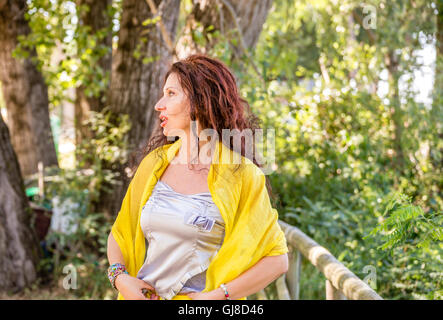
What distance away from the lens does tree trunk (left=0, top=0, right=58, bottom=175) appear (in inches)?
273

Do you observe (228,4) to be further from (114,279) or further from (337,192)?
(114,279)

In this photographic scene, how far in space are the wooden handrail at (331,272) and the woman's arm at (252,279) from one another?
0.72 metres

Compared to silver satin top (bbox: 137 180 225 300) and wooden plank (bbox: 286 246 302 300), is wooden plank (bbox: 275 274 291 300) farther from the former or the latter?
silver satin top (bbox: 137 180 225 300)

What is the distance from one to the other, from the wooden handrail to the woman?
0.80 meters

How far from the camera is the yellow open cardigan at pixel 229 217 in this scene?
158 cm

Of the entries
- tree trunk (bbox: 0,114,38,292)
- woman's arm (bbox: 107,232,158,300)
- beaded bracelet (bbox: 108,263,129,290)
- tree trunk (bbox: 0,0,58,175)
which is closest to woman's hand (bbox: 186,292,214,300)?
woman's arm (bbox: 107,232,158,300)

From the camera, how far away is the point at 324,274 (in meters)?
2.83

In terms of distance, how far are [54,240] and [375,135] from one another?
12.3 ft

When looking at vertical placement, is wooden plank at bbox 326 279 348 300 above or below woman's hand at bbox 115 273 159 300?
below

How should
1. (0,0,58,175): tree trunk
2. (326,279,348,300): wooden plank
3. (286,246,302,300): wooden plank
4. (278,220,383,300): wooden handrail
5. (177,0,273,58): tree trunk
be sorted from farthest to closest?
(0,0,58,175): tree trunk < (177,0,273,58): tree trunk < (286,246,302,300): wooden plank < (326,279,348,300): wooden plank < (278,220,383,300): wooden handrail

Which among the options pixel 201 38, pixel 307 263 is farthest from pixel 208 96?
pixel 307 263

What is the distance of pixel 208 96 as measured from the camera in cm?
172

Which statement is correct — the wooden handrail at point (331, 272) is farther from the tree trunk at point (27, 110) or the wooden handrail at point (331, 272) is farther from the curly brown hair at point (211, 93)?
the tree trunk at point (27, 110)

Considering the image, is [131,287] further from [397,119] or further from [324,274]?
[397,119]
